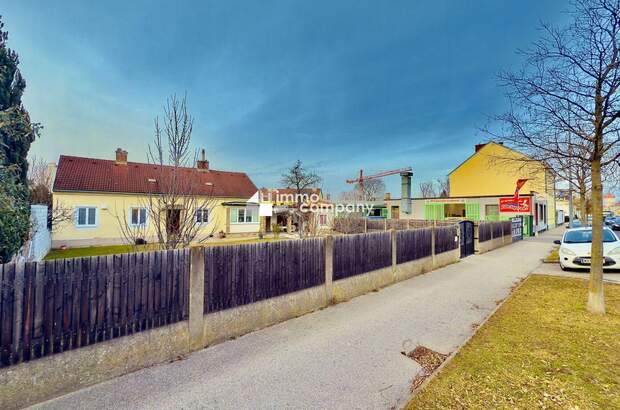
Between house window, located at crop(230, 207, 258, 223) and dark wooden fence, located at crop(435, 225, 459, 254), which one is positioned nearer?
dark wooden fence, located at crop(435, 225, 459, 254)

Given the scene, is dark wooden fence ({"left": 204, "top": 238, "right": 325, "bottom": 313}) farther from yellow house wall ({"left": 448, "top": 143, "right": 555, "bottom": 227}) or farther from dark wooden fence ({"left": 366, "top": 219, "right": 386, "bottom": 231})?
yellow house wall ({"left": 448, "top": 143, "right": 555, "bottom": 227})

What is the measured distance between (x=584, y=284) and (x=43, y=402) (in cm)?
1207

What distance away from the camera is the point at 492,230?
1666 centimetres

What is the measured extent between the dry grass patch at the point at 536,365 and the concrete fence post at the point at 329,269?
292 cm

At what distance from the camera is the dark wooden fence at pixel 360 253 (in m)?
6.89

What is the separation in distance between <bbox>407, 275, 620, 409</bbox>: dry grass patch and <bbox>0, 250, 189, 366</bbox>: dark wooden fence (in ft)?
11.6

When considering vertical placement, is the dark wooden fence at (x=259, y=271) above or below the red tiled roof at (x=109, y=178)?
below

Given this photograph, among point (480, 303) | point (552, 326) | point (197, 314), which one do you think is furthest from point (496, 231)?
point (197, 314)

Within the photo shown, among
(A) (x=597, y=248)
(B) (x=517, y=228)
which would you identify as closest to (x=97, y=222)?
(A) (x=597, y=248)

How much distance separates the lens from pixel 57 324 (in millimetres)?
3158

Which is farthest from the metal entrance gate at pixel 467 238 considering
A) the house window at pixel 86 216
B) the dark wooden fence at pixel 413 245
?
the house window at pixel 86 216

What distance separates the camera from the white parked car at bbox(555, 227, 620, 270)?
9555mm

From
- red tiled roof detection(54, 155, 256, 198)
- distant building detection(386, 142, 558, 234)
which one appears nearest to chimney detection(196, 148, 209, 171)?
red tiled roof detection(54, 155, 256, 198)

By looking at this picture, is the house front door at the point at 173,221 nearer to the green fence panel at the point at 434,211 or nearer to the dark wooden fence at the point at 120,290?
the dark wooden fence at the point at 120,290
